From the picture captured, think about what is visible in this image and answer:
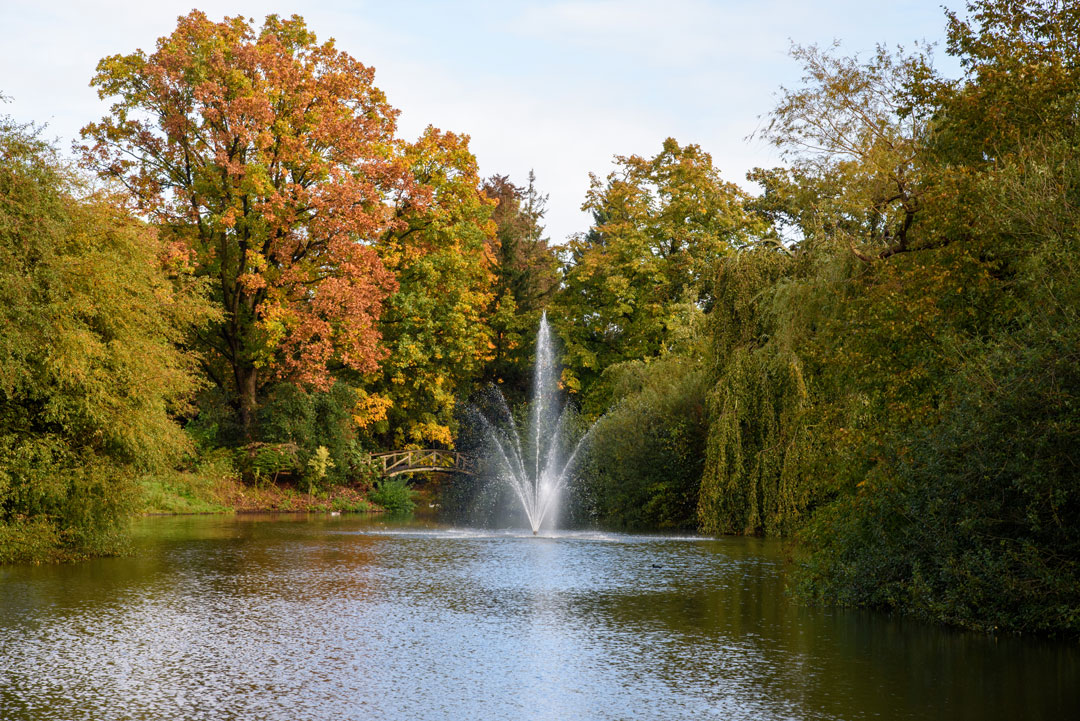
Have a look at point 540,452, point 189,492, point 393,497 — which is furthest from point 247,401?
point 540,452

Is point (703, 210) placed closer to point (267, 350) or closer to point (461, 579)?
point (267, 350)

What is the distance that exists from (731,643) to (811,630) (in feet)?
4.75

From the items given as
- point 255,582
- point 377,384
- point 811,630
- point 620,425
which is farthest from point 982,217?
point 377,384

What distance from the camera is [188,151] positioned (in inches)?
1280

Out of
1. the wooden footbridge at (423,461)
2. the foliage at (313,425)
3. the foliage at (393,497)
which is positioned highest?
the foliage at (313,425)

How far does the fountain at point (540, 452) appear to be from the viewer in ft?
107

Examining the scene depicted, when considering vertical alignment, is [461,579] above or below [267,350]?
below

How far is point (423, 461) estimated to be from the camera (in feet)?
135

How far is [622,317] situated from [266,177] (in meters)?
14.6

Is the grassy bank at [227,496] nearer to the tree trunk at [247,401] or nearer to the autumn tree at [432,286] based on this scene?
the tree trunk at [247,401]

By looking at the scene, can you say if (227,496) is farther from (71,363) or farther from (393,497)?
(71,363)

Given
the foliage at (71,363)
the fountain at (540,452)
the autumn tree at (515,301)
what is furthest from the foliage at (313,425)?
the foliage at (71,363)

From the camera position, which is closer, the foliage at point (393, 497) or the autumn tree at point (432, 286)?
the foliage at point (393, 497)

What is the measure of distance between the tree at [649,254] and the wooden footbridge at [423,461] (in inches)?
227
